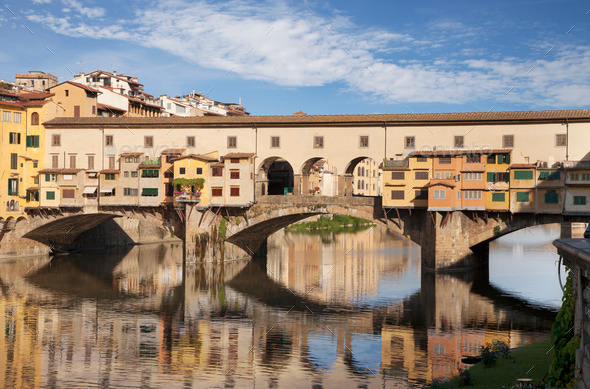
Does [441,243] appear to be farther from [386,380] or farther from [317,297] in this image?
[386,380]

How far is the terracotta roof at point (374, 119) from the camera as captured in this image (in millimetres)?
42562

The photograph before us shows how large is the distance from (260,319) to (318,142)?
19.8 meters

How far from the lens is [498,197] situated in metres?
42.3

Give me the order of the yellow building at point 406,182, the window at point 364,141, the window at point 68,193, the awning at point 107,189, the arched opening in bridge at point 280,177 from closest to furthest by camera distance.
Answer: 1. the yellow building at point 406,182
2. the window at point 364,141
3. the awning at point 107,189
4. the window at point 68,193
5. the arched opening in bridge at point 280,177

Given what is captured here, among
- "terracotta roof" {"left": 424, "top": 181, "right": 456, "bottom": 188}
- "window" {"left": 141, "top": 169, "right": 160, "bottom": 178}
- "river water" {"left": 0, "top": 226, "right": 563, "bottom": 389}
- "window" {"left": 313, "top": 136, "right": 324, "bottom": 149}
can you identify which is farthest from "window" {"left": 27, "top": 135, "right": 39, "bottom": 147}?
"terracotta roof" {"left": 424, "top": 181, "right": 456, "bottom": 188}

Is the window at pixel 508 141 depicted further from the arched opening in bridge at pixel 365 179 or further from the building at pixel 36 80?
the building at pixel 36 80

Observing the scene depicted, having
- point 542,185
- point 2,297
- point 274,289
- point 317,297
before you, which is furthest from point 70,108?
point 542,185

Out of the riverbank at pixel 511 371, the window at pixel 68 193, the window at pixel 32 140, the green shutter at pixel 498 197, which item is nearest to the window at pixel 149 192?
the window at pixel 68 193

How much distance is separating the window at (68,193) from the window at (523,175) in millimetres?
34711

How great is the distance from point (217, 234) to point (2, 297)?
1756cm

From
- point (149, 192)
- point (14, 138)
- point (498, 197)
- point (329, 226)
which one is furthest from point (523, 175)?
point (329, 226)

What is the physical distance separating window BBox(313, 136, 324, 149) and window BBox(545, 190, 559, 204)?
16.5 meters

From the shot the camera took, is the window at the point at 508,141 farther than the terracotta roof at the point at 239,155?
No

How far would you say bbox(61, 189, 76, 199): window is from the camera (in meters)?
51.3
